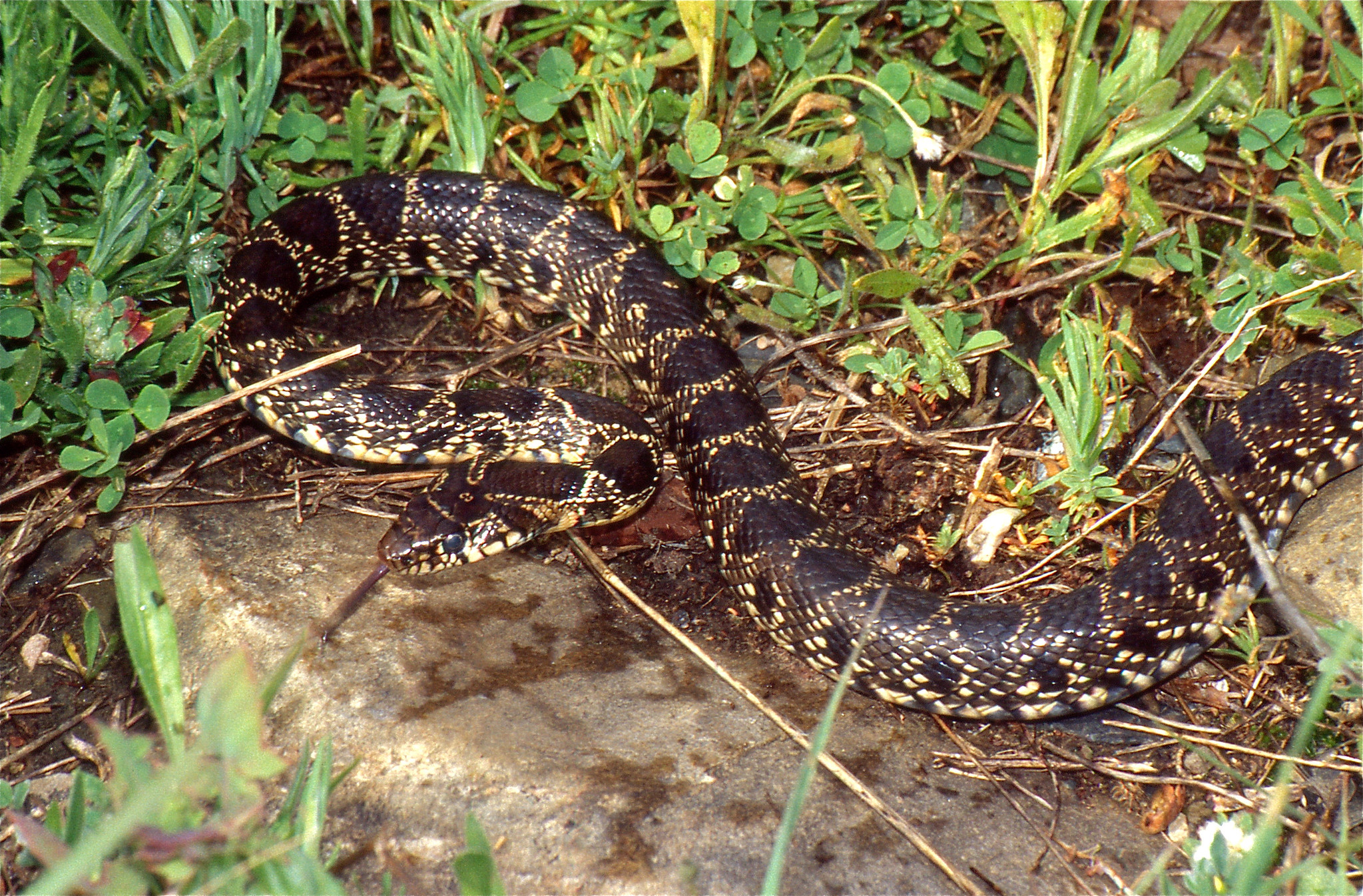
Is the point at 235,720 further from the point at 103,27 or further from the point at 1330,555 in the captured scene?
the point at 1330,555

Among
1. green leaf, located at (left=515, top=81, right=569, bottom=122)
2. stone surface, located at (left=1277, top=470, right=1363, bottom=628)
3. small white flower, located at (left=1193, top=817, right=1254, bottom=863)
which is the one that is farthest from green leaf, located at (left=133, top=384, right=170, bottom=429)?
stone surface, located at (left=1277, top=470, right=1363, bottom=628)

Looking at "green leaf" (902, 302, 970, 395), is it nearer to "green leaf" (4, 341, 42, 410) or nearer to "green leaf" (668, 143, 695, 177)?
"green leaf" (668, 143, 695, 177)

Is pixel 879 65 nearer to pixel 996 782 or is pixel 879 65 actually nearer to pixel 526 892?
pixel 996 782

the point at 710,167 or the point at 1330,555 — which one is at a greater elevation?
the point at 710,167

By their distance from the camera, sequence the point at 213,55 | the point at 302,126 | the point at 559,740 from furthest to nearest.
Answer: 1. the point at 302,126
2. the point at 213,55
3. the point at 559,740

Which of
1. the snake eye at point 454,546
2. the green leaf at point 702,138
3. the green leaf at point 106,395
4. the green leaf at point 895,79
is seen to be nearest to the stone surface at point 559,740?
the snake eye at point 454,546

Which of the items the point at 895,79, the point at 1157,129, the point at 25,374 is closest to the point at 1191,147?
the point at 1157,129

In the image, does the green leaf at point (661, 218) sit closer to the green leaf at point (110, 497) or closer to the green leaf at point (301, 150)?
the green leaf at point (301, 150)
